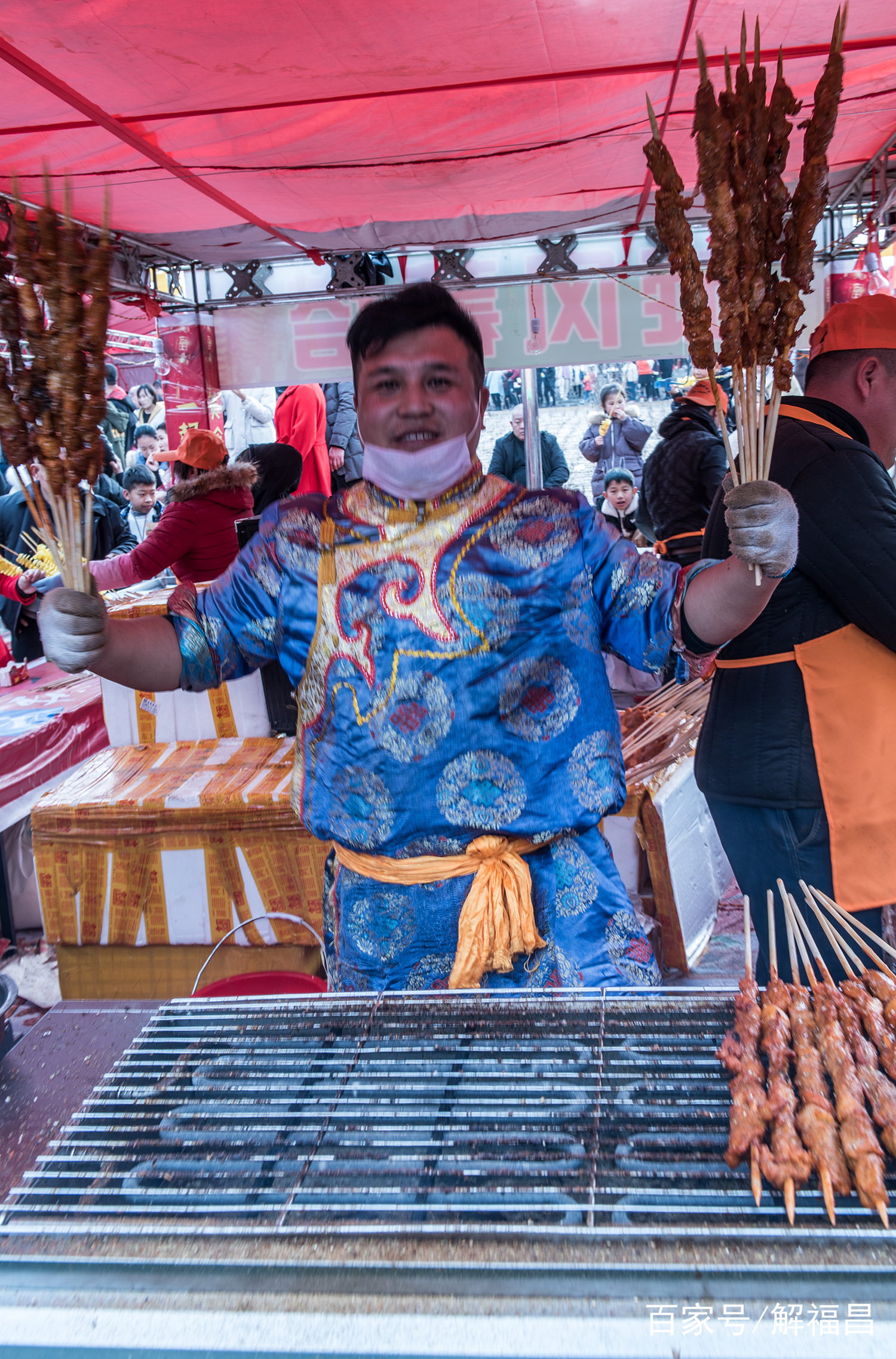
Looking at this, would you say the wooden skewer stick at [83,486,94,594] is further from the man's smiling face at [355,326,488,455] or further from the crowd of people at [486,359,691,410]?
the crowd of people at [486,359,691,410]

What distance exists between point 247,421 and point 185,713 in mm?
6405

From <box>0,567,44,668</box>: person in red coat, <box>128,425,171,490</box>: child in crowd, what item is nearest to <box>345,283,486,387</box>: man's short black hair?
<box>0,567,44,668</box>: person in red coat

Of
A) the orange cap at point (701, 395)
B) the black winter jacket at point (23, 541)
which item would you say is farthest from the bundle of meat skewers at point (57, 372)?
the black winter jacket at point (23, 541)

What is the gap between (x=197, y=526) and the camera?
427 cm

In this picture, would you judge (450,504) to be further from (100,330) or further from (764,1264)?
(764,1264)

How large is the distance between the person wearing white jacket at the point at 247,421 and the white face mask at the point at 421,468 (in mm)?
7904

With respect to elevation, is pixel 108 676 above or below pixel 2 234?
below

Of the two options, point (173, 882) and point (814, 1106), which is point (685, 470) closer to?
point (173, 882)

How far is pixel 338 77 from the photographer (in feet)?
10.6

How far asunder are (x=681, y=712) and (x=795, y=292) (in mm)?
2734

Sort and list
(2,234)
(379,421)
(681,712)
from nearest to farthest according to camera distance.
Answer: (379,421) < (681,712) < (2,234)

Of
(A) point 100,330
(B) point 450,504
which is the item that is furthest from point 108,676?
(B) point 450,504

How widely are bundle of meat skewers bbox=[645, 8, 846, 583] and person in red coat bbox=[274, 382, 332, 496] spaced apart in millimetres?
6068

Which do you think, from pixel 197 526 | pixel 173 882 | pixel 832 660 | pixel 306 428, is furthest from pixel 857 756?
pixel 306 428
